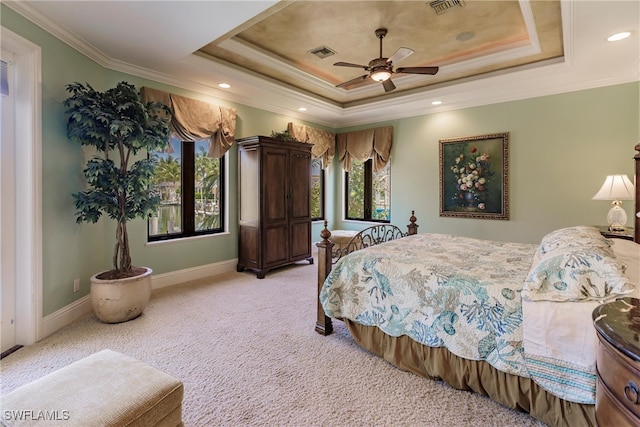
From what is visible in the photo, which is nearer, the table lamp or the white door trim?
the white door trim

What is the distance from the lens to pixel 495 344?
181 cm

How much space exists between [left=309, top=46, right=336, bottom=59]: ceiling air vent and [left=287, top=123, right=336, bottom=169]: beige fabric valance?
1.68 metres

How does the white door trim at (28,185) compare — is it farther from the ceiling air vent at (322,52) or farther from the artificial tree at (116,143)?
the ceiling air vent at (322,52)

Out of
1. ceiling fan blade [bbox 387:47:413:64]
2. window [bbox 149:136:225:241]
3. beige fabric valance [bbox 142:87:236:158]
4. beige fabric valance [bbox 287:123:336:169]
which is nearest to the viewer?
ceiling fan blade [bbox 387:47:413:64]

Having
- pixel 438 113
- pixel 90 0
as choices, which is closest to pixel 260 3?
pixel 90 0

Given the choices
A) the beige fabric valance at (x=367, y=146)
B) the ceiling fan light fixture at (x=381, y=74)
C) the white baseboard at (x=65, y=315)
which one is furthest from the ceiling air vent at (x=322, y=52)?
the white baseboard at (x=65, y=315)

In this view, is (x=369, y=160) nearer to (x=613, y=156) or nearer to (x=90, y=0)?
(x=613, y=156)

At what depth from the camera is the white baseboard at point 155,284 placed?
110 inches

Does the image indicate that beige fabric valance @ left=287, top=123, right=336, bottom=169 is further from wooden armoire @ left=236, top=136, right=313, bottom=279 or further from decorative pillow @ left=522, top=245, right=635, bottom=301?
decorative pillow @ left=522, top=245, right=635, bottom=301

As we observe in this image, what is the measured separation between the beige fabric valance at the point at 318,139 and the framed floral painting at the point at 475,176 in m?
2.16

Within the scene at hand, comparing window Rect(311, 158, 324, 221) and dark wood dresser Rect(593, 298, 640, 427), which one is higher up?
window Rect(311, 158, 324, 221)

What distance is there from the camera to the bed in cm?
154

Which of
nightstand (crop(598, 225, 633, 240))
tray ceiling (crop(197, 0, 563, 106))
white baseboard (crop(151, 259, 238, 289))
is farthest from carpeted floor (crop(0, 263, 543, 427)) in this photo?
tray ceiling (crop(197, 0, 563, 106))

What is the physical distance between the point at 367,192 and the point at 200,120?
3.48 meters
